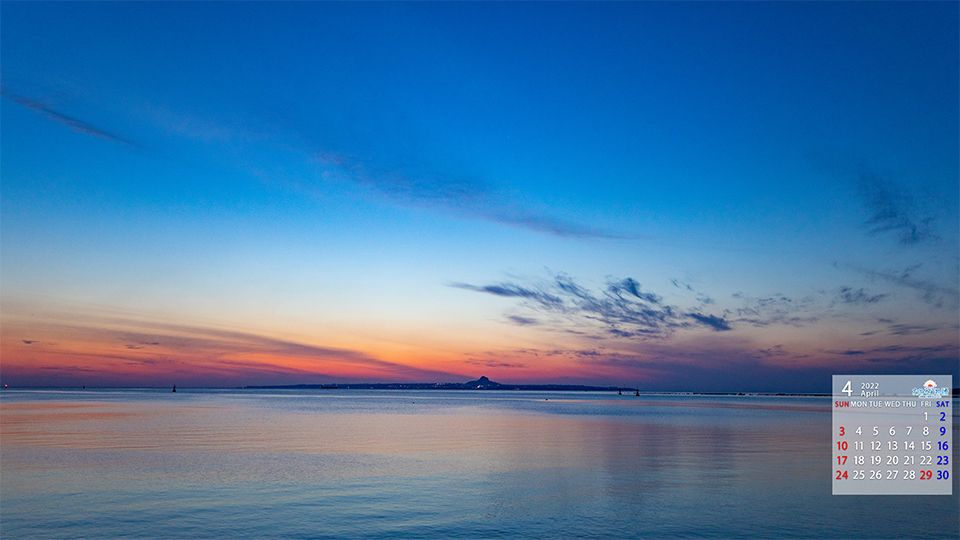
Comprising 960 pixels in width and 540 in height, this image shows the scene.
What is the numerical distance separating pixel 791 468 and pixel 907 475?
4.68 metres

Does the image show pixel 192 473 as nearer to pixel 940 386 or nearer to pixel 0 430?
pixel 0 430

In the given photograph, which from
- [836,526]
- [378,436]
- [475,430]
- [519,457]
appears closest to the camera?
[836,526]

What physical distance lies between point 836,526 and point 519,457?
1717 cm

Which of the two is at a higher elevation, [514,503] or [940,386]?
[940,386]

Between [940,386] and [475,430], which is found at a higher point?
[940,386]

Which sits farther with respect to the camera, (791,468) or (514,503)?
(791,468)

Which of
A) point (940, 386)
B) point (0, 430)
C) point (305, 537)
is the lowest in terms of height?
point (0, 430)

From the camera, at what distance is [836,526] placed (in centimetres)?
1823

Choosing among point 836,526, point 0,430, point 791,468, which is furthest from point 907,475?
point 0,430

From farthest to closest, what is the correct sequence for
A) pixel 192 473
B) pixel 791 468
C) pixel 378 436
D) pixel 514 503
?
pixel 378 436 < pixel 791 468 < pixel 192 473 < pixel 514 503

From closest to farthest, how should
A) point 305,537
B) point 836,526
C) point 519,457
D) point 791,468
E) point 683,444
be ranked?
point 305,537, point 836,526, point 791,468, point 519,457, point 683,444

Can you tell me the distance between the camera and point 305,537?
54.0 ft

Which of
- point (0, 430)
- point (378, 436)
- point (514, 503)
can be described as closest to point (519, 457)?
point (514, 503)

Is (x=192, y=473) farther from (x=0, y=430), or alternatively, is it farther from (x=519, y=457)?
(x=0, y=430)
